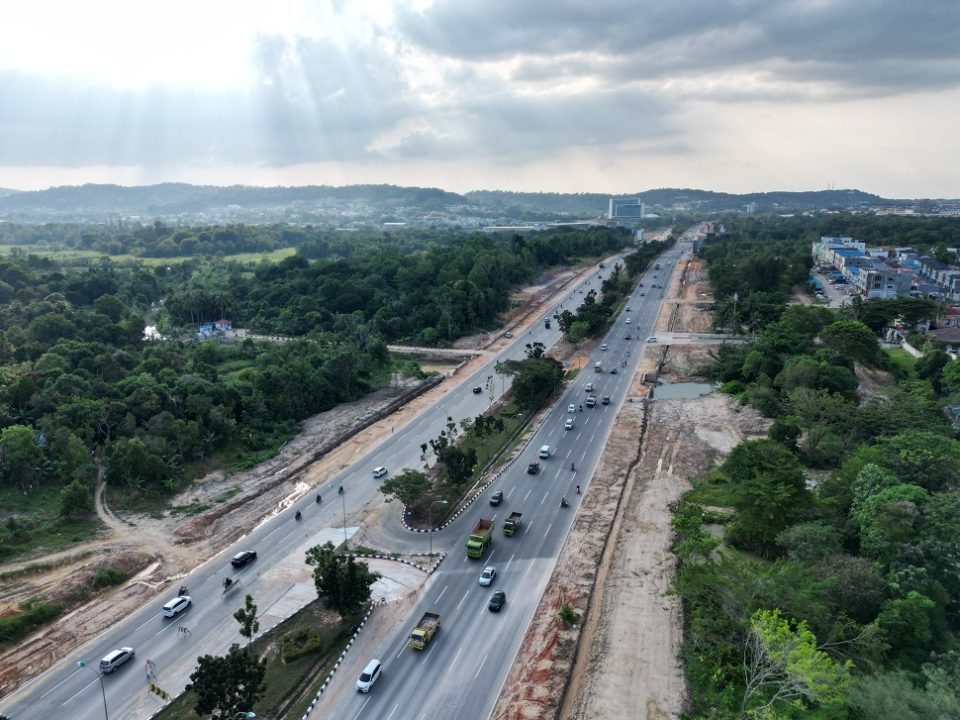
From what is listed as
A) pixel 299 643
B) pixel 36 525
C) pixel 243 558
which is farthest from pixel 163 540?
pixel 299 643

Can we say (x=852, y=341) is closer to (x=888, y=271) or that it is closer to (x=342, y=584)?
(x=888, y=271)

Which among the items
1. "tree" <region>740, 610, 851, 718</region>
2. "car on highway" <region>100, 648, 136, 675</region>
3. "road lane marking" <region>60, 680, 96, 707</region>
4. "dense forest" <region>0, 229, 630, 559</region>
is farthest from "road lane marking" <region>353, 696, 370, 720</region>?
"dense forest" <region>0, 229, 630, 559</region>

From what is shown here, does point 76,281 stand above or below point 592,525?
above

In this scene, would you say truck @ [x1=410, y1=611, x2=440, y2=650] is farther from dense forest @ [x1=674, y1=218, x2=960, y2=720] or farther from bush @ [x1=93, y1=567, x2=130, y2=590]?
bush @ [x1=93, y1=567, x2=130, y2=590]

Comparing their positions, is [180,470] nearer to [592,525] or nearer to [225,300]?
[592,525]

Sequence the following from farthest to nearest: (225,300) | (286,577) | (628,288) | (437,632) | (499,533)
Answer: (628,288), (225,300), (499,533), (286,577), (437,632)

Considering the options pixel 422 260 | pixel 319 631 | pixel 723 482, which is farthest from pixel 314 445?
pixel 422 260
